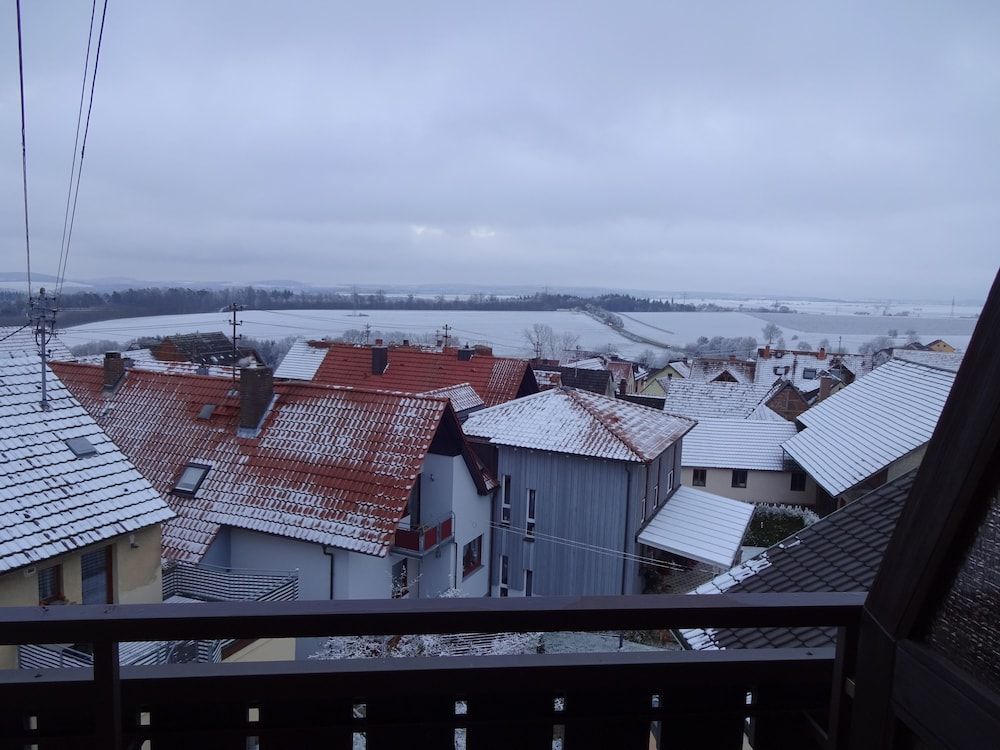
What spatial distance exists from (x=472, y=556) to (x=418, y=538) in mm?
2082

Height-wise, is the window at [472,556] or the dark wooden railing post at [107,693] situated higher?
the dark wooden railing post at [107,693]

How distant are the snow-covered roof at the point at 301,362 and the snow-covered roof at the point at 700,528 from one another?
13.6 m

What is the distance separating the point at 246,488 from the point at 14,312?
11.6 feet

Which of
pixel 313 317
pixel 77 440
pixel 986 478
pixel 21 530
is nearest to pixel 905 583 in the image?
pixel 986 478

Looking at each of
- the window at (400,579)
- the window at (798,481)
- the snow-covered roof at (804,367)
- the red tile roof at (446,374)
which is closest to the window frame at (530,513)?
the window at (400,579)

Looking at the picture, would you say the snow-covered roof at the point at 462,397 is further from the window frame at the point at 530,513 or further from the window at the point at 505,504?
the window frame at the point at 530,513

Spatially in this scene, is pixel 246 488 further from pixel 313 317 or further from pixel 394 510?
pixel 313 317

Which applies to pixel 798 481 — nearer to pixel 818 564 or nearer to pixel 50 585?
pixel 818 564

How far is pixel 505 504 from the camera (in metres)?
12.1

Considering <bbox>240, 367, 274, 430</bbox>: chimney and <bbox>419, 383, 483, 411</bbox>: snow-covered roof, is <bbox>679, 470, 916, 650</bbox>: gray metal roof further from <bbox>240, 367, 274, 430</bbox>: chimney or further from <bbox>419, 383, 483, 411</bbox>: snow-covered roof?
<bbox>419, 383, 483, 411</bbox>: snow-covered roof

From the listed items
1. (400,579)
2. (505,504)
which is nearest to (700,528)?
(505,504)

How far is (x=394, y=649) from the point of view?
7547mm

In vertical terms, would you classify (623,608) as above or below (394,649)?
above

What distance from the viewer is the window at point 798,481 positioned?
17.2m
